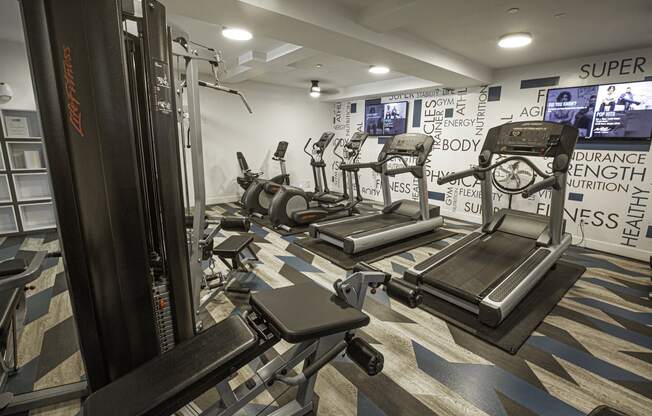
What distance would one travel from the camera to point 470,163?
5074mm

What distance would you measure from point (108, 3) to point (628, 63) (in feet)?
16.3

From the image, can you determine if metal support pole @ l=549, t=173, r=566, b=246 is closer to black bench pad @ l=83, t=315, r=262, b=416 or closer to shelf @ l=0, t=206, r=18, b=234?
black bench pad @ l=83, t=315, r=262, b=416

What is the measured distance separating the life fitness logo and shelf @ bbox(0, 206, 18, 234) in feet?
14.4

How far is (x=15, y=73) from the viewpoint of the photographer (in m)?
3.92

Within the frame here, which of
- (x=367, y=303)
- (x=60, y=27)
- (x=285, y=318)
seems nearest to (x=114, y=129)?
(x=60, y=27)

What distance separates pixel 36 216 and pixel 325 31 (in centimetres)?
463

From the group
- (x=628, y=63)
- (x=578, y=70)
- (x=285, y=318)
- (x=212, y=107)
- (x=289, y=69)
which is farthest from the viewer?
(x=212, y=107)

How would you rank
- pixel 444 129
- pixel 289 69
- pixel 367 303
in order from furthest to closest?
pixel 444 129 < pixel 289 69 < pixel 367 303

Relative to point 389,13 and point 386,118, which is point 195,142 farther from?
point 386,118

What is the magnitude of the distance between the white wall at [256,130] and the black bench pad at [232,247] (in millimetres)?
3542

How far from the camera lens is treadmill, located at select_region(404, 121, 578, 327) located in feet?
7.76

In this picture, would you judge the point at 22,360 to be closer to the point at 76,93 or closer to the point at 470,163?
the point at 76,93

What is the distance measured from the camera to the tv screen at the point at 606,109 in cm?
341

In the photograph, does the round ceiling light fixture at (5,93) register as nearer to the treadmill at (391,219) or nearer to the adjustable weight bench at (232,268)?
the adjustable weight bench at (232,268)
